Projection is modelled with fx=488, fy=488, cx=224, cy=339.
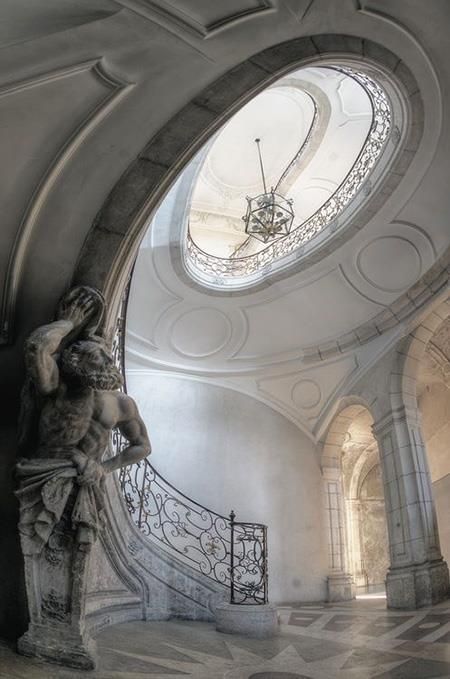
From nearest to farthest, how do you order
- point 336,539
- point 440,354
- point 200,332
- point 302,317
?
point 440,354, point 302,317, point 336,539, point 200,332

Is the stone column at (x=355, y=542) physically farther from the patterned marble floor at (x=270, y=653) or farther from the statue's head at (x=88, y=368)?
the statue's head at (x=88, y=368)

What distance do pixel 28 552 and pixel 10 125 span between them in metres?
2.49

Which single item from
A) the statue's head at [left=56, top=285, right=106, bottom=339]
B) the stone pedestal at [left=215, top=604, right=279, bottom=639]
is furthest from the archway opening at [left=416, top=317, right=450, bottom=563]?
the statue's head at [left=56, top=285, right=106, bottom=339]

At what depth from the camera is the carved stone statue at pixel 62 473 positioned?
2578 mm

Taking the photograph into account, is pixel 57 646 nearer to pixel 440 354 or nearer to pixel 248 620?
pixel 248 620

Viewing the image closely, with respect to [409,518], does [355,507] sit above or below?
above

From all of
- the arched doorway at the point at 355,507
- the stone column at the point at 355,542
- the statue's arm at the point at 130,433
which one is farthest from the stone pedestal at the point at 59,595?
the stone column at the point at 355,542

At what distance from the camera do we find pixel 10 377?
3.26 meters

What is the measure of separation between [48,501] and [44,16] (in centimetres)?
269

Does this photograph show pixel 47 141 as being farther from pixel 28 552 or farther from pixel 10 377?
pixel 28 552

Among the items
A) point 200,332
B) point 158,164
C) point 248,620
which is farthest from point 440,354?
point 158,164

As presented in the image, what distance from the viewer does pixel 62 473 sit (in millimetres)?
2717

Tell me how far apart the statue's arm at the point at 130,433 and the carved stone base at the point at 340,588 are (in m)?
7.99

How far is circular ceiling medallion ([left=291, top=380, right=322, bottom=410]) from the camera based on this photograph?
34.6ft
